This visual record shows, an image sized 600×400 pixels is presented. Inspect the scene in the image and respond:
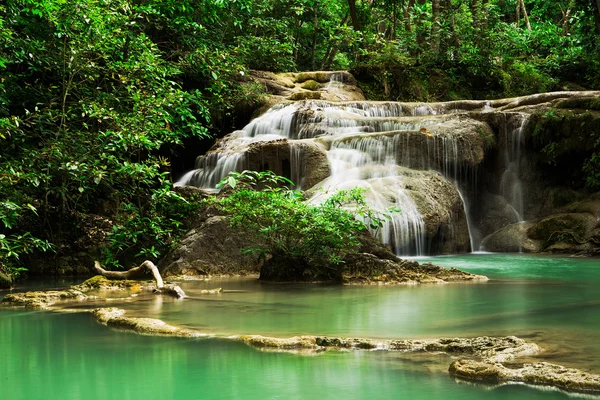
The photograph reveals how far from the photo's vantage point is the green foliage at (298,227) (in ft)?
25.4

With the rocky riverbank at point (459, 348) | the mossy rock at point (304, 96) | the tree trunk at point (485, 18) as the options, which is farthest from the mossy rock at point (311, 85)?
the rocky riverbank at point (459, 348)

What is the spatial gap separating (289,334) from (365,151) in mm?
9360

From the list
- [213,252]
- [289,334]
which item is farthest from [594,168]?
[289,334]

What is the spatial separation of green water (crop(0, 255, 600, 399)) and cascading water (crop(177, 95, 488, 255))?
3.96 metres

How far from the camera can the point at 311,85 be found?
2062 centimetres

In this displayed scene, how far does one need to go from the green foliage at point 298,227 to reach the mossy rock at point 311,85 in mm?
12473

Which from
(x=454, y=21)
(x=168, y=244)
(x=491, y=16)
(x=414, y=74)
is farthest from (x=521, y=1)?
(x=168, y=244)

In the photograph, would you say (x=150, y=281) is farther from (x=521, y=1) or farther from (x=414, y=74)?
(x=521, y=1)

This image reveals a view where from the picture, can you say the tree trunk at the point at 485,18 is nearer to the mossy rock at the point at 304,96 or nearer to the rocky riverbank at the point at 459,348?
the mossy rock at the point at 304,96

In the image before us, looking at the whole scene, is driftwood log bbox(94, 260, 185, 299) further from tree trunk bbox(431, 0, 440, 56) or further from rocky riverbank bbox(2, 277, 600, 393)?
tree trunk bbox(431, 0, 440, 56)

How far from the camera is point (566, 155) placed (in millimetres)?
14297

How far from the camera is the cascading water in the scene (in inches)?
458

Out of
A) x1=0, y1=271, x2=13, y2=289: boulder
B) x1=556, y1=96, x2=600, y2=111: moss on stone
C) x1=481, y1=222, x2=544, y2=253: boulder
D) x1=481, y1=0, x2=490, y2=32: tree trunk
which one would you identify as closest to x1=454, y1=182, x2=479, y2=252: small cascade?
x1=481, y1=222, x2=544, y2=253: boulder

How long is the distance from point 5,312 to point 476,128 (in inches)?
436
